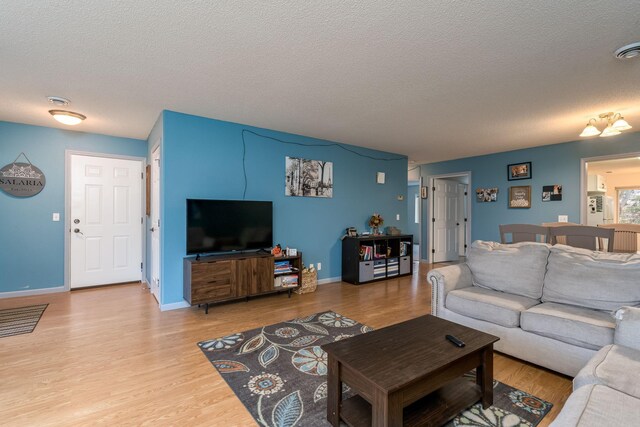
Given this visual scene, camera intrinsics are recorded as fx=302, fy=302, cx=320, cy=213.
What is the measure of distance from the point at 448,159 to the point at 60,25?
663 centimetres

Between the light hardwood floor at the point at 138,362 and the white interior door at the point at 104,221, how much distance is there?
69 centimetres

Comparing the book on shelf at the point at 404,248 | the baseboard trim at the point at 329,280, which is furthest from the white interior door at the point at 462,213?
the baseboard trim at the point at 329,280

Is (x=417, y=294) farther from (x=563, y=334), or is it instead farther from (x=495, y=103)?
(x=495, y=103)

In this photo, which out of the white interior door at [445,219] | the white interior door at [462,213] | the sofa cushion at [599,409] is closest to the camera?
the sofa cushion at [599,409]

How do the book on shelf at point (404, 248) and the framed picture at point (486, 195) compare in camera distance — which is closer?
the book on shelf at point (404, 248)

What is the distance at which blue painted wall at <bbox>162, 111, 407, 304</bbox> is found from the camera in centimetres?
363

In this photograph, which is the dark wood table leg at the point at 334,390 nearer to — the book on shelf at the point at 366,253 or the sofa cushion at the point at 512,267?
the sofa cushion at the point at 512,267

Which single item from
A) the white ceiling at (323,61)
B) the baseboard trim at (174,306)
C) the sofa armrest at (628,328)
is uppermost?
the white ceiling at (323,61)

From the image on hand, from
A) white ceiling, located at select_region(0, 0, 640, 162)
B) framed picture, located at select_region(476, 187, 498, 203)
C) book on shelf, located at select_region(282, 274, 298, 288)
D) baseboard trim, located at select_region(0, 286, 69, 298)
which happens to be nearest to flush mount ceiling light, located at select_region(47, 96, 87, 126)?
white ceiling, located at select_region(0, 0, 640, 162)

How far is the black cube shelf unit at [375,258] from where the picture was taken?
16.1 feet

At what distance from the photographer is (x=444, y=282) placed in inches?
115

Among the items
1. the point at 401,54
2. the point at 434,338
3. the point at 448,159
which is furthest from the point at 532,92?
the point at 448,159

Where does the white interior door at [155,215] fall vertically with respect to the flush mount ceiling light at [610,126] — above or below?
below

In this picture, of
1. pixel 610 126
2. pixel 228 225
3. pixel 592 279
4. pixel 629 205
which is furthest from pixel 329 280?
pixel 629 205
